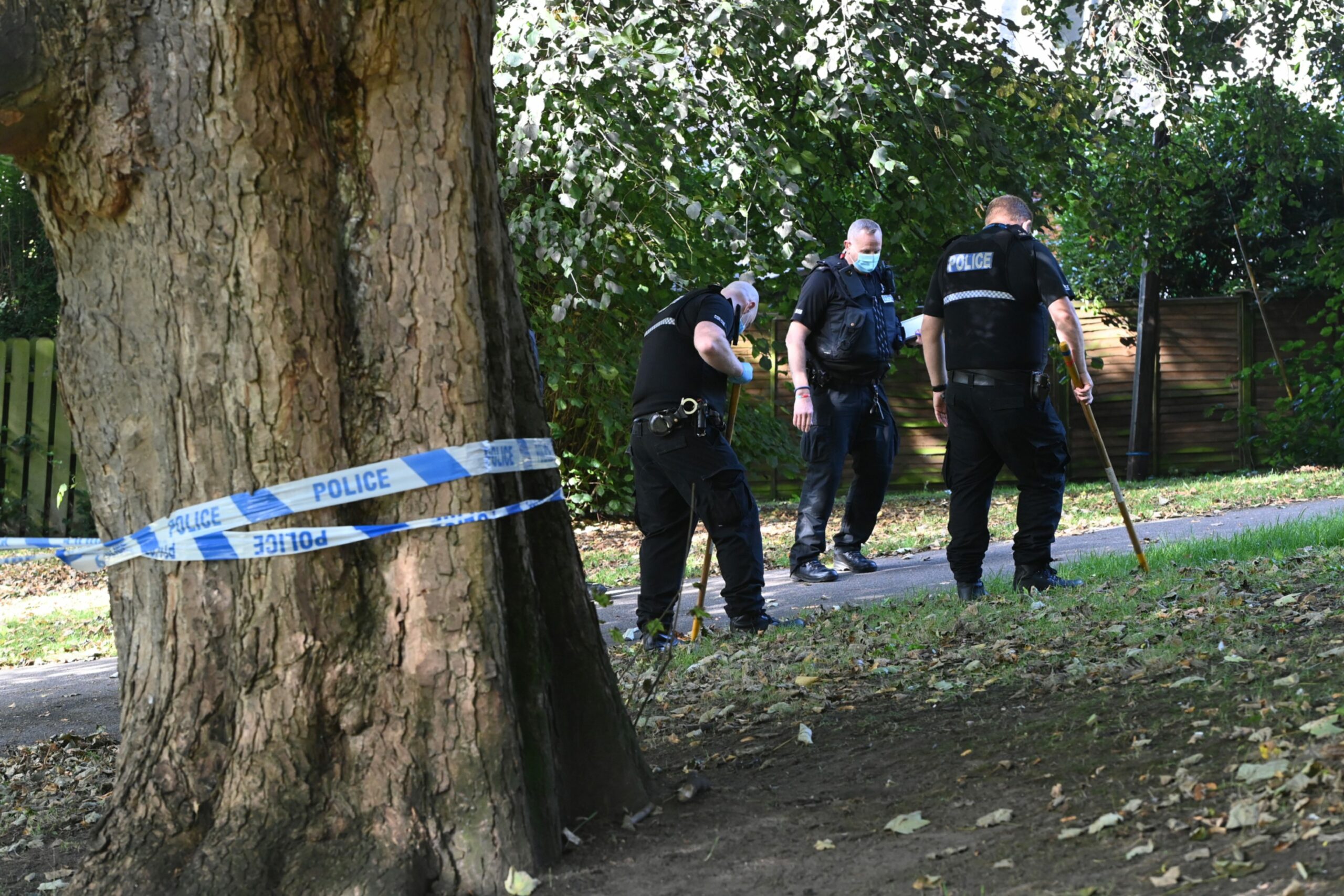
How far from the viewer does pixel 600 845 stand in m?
3.50

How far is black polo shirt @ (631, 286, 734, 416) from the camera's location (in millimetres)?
6141

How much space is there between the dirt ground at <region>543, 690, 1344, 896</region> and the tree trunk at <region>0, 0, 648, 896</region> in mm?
438

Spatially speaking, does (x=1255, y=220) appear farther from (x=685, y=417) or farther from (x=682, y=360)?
(x=685, y=417)

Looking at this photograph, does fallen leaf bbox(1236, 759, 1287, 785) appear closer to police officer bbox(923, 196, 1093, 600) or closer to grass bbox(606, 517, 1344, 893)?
grass bbox(606, 517, 1344, 893)

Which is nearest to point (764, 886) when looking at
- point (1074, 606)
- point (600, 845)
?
point (600, 845)

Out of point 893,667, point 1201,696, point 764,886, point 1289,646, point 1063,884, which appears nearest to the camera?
point 1063,884

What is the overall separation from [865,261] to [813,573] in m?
1.88

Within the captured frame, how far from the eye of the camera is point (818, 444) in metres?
8.10

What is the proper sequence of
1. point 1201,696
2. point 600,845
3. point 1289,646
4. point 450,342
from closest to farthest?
point 450,342, point 600,845, point 1201,696, point 1289,646

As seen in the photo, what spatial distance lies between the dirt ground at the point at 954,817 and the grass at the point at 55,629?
461 centimetres

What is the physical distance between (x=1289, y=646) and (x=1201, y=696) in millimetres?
672

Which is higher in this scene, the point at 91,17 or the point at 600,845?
the point at 91,17

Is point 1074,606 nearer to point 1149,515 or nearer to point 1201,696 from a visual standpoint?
point 1201,696

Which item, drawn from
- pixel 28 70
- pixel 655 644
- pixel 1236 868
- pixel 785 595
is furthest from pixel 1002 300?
pixel 28 70
